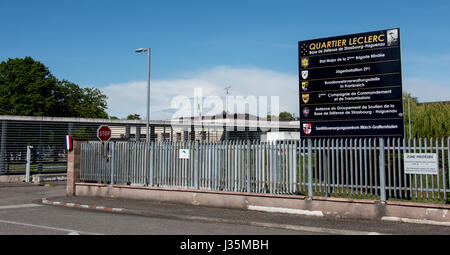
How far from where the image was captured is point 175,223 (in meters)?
9.90

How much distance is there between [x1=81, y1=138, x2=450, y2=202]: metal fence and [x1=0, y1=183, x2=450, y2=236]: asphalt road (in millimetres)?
888

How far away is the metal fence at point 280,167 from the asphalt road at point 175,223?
888 mm

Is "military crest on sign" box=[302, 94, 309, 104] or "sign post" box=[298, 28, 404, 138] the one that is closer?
"sign post" box=[298, 28, 404, 138]

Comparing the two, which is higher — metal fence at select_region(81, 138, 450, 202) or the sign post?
the sign post

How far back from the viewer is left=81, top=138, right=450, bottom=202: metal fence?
32.3 ft

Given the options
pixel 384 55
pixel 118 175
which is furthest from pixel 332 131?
pixel 118 175

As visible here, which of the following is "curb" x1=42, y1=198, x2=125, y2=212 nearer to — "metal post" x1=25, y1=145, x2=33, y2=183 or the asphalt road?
the asphalt road

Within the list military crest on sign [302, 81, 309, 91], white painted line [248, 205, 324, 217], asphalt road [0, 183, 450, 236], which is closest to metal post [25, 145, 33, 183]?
asphalt road [0, 183, 450, 236]

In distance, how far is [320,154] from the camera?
10.8 metres

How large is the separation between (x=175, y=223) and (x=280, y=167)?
359 centimetres

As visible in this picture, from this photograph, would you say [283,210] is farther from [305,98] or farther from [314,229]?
[305,98]

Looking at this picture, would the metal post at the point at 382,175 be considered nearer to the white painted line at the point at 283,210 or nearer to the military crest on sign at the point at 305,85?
the white painted line at the point at 283,210

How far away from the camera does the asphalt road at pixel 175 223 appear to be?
870 cm
